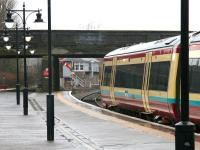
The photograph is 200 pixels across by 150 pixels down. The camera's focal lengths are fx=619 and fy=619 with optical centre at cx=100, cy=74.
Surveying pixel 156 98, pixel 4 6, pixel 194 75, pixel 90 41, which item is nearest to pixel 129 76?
pixel 156 98

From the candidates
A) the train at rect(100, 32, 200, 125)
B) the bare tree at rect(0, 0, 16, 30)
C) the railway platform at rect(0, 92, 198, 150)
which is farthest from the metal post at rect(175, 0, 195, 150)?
the bare tree at rect(0, 0, 16, 30)

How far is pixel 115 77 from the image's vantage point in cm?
2847

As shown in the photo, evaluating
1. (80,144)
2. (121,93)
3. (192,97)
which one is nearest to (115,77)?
(121,93)

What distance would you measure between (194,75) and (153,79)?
15.2 feet

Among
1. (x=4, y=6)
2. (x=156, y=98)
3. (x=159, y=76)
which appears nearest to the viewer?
(x=159, y=76)

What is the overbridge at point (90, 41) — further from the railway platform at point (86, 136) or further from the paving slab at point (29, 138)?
the paving slab at point (29, 138)

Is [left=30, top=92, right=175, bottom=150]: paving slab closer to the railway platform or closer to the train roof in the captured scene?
the railway platform

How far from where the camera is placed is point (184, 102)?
7.12m

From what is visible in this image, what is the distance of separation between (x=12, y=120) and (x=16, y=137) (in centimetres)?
699

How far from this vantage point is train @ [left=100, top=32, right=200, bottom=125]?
54.6ft

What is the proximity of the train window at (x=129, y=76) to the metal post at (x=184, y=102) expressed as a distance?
15787 mm

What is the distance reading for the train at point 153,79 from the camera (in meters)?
16.6

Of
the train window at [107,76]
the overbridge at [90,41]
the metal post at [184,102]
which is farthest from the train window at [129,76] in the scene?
the overbridge at [90,41]

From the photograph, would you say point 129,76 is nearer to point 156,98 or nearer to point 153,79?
point 153,79
